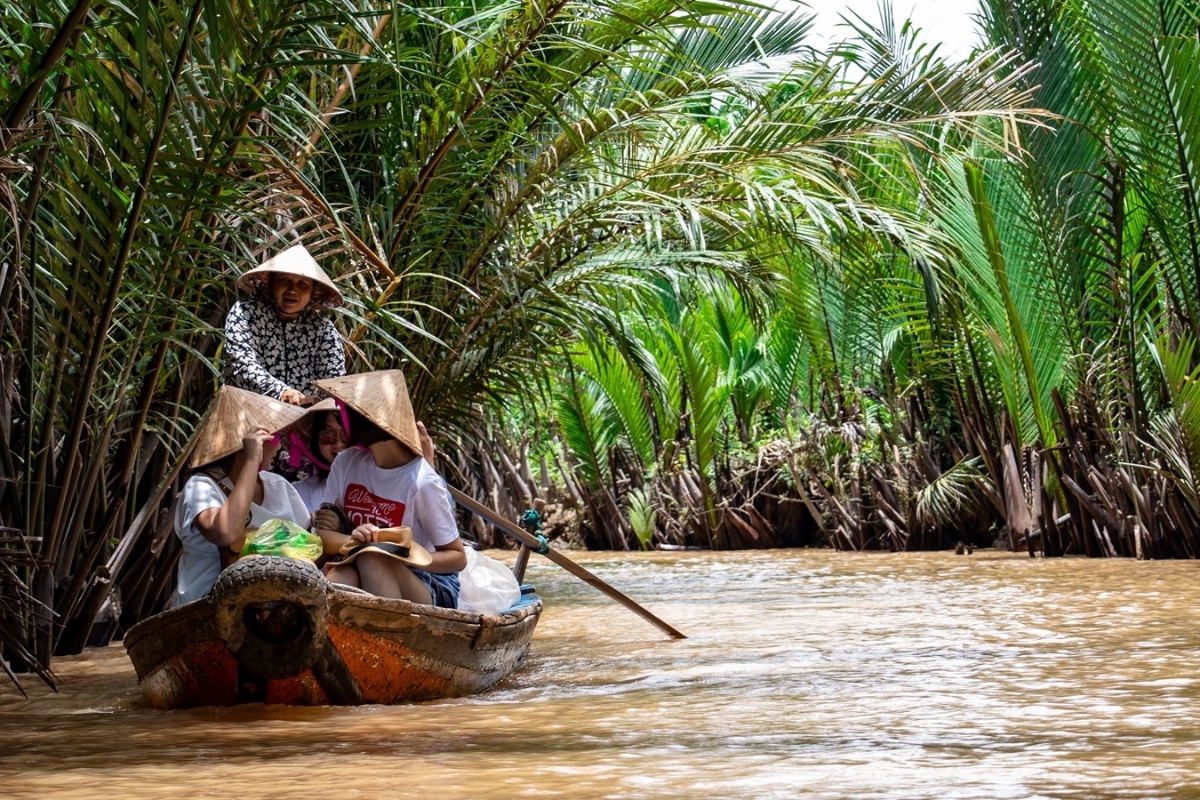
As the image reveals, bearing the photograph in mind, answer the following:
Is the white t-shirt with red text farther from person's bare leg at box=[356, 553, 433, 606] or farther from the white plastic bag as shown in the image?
the white plastic bag

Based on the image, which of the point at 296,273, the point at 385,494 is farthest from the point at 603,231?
the point at 385,494

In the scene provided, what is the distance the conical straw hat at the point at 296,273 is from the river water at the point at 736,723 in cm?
152

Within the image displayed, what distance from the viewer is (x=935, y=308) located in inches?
312

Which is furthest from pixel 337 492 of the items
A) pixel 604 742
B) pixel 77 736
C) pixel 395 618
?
pixel 604 742

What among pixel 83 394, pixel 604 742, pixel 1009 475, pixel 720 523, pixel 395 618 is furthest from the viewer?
pixel 720 523

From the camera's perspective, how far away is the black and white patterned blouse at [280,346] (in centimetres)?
495

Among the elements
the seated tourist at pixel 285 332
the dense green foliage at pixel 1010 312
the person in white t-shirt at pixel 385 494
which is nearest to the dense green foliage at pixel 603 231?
the dense green foliage at pixel 1010 312

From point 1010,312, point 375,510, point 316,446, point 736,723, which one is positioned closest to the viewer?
point 736,723

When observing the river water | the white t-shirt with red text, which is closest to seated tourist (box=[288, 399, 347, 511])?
the white t-shirt with red text

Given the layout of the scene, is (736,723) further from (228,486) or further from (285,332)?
(285,332)

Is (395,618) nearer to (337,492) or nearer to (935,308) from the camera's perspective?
(337,492)

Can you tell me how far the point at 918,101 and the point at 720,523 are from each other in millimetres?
6304

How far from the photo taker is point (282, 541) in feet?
13.4

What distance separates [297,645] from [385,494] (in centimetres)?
71
